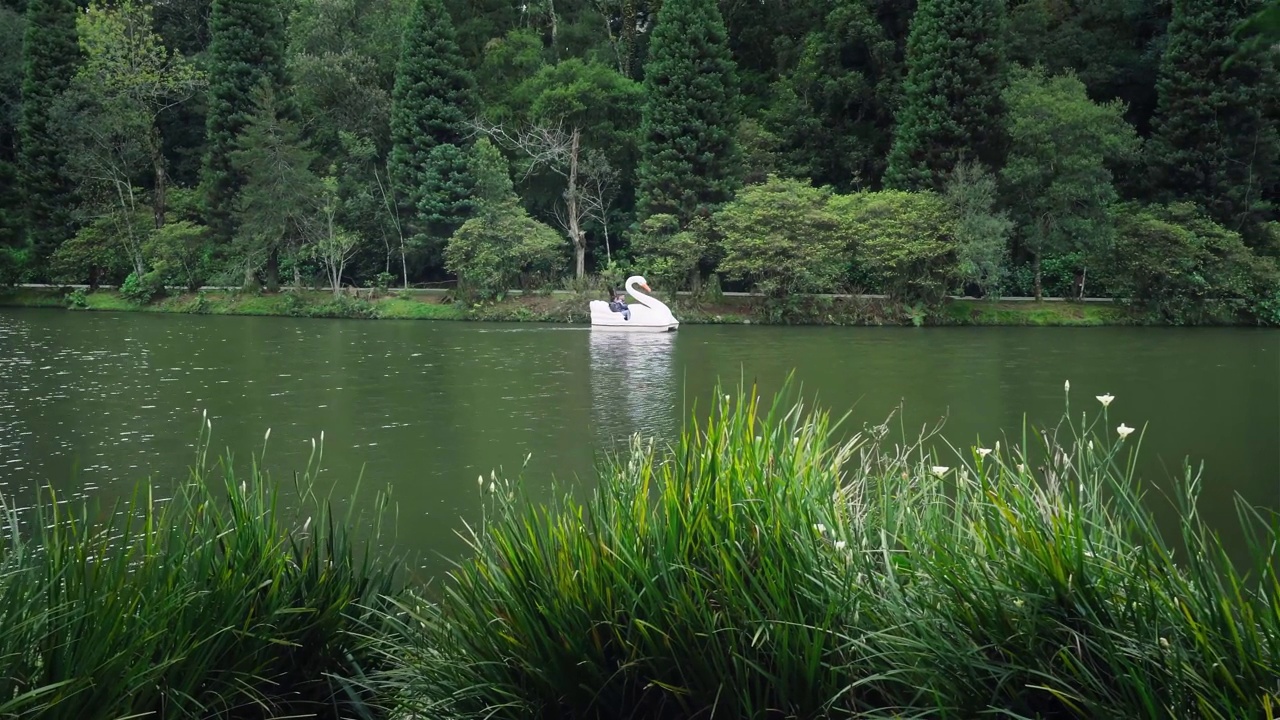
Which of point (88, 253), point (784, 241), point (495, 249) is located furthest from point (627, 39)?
point (88, 253)

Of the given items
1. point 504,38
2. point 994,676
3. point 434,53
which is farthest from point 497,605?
point 504,38

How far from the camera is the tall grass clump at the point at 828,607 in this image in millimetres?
2521

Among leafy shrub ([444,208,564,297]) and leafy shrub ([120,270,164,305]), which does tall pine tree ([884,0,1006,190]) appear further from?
leafy shrub ([120,270,164,305])

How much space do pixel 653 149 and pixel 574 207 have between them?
3027mm

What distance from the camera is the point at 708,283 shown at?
94.7ft

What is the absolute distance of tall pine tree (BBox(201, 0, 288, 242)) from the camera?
3266cm

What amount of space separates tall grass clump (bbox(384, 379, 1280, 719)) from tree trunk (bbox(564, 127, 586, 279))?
2749 cm

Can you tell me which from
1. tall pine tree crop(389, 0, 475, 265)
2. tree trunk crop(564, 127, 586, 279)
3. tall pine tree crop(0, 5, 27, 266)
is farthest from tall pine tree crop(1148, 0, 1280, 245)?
tall pine tree crop(0, 5, 27, 266)

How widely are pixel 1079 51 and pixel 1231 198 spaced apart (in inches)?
244

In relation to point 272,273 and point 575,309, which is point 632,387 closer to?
point 575,309

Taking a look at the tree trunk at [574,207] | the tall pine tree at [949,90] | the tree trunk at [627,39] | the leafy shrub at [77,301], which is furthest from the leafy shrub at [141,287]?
the tall pine tree at [949,90]

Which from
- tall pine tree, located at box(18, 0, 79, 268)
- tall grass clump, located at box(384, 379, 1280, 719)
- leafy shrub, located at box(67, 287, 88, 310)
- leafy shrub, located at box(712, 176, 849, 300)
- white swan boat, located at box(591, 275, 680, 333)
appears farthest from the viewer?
tall pine tree, located at box(18, 0, 79, 268)

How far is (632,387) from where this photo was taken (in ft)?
48.3

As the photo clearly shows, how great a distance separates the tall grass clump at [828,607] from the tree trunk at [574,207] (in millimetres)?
27486
